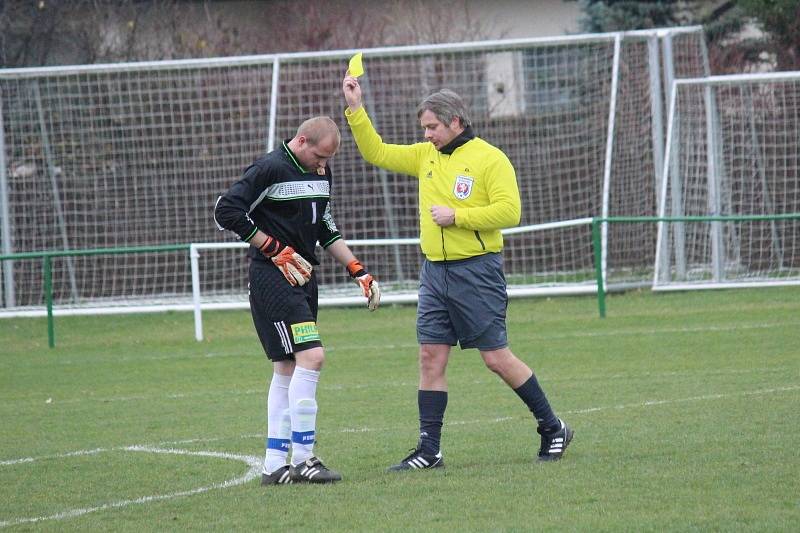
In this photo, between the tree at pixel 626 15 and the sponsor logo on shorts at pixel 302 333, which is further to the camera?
the tree at pixel 626 15

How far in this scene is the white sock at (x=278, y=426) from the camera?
7145 mm

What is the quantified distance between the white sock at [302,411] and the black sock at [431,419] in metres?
0.62

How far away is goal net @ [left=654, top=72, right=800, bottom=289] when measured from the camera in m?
18.0

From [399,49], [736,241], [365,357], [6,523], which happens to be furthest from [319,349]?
[736,241]

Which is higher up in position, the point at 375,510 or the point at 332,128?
the point at 332,128

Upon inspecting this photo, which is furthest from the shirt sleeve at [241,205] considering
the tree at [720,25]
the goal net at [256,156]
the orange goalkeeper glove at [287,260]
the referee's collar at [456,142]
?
the tree at [720,25]

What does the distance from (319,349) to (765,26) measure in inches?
725

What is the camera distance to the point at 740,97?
1892 centimetres

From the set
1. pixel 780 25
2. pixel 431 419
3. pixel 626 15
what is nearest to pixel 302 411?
pixel 431 419

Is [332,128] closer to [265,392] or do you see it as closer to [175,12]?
[265,392]

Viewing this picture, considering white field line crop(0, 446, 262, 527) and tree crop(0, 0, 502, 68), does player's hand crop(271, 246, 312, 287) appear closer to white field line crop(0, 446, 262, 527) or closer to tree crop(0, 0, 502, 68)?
white field line crop(0, 446, 262, 527)

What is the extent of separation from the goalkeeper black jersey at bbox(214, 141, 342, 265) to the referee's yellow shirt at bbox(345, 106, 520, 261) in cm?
55

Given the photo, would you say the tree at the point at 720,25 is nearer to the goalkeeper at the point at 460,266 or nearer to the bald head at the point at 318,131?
the goalkeeper at the point at 460,266

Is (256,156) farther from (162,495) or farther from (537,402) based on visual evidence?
(162,495)
